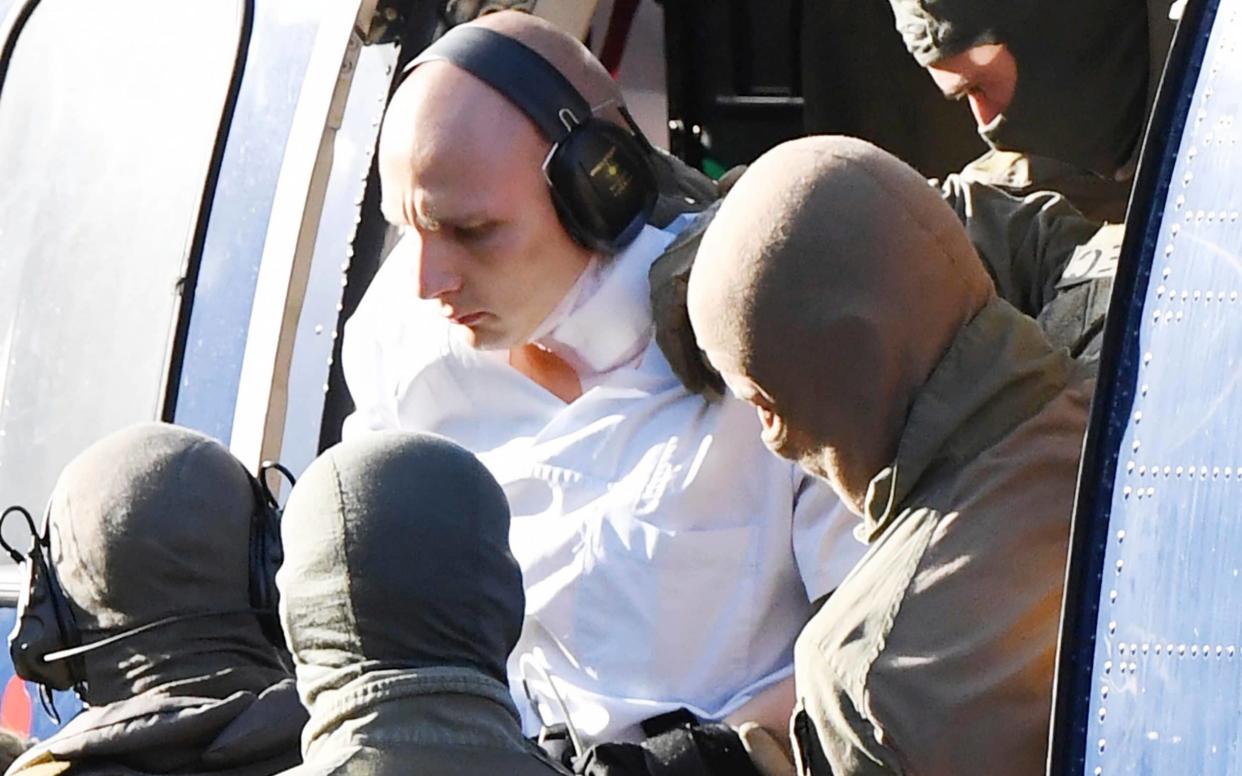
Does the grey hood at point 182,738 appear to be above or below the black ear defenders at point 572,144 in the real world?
below

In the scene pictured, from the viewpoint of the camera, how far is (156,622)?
2.82 metres

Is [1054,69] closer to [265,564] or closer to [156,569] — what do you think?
[265,564]

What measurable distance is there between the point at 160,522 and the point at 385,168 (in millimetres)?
640

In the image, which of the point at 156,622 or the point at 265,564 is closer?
the point at 156,622

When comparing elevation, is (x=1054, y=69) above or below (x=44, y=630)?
above

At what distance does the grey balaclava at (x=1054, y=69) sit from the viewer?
3.20 meters

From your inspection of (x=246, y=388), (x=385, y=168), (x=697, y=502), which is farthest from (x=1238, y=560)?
(x=246, y=388)

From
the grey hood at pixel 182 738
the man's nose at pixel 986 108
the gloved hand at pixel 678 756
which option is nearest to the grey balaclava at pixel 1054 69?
the man's nose at pixel 986 108

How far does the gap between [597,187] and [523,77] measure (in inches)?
7.9

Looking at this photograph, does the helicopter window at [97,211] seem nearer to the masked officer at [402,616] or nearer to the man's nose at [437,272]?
the man's nose at [437,272]

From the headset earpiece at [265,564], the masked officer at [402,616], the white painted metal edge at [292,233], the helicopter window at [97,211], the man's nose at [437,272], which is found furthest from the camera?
the helicopter window at [97,211]

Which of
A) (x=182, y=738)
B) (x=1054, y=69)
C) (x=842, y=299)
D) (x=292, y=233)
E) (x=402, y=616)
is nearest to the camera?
(x=402, y=616)

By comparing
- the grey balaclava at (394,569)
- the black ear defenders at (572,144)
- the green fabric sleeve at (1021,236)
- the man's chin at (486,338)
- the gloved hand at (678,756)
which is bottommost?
the gloved hand at (678,756)

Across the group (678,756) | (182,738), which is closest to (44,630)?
(182,738)
